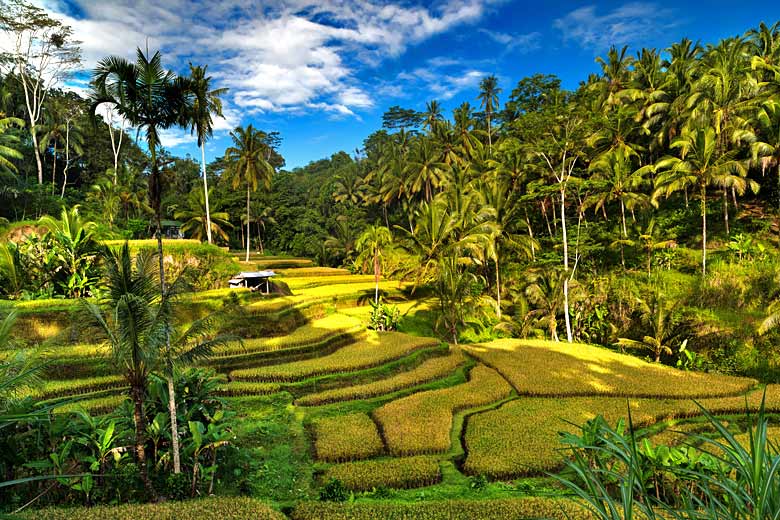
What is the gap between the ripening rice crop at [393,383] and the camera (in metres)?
10.6

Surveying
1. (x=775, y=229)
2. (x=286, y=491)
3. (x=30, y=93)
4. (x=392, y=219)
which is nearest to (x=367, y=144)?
(x=392, y=219)

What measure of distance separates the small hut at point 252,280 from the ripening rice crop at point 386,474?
37.6 ft

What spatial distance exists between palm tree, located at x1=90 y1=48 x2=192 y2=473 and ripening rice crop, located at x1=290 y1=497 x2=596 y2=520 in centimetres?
273

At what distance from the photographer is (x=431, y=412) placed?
9766 millimetres

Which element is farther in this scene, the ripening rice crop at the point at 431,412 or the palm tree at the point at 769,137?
the palm tree at the point at 769,137

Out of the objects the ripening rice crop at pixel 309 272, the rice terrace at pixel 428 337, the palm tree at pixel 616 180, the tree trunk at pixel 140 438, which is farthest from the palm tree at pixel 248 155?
the tree trunk at pixel 140 438

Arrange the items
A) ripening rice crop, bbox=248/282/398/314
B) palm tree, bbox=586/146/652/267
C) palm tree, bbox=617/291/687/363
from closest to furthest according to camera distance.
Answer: ripening rice crop, bbox=248/282/398/314 → palm tree, bbox=617/291/687/363 → palm tree, bbox=586/146/652/267

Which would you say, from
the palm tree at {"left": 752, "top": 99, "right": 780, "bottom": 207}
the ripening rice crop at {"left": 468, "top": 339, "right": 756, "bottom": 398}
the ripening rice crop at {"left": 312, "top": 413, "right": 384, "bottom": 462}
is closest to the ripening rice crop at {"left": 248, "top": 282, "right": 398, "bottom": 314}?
the ripening rice crop at {"left": 312, "top": 413, "right": 384, "bottom": 462}

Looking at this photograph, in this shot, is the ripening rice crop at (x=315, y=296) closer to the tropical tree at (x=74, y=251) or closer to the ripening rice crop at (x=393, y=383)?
the tropical tree at (x=74, y=251)

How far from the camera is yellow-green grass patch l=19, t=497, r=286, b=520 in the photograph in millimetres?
5000

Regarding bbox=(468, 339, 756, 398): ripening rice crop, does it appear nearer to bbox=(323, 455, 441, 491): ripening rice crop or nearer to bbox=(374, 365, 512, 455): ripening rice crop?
bbox=(374, 365, 512, 455): ripening rice crop

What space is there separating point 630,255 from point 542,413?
15110 mm

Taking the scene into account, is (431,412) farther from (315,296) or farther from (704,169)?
(704,169)

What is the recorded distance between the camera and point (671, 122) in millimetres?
24000
